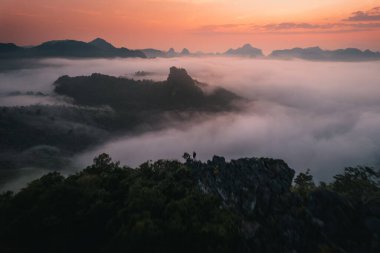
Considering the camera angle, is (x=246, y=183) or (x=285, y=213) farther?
(x=246, y=183)

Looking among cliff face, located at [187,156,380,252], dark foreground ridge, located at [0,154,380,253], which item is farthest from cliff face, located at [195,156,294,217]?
dark foreground ridge, located at [0,154,380,253]

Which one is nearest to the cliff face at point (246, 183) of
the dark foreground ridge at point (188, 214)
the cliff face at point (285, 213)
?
the cliff face at point (285, 213)

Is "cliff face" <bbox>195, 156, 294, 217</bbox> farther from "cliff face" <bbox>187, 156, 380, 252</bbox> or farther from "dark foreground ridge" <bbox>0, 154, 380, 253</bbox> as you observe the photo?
"dark foreground ridge" <bbox>0, 154, 380, 253</bbox>

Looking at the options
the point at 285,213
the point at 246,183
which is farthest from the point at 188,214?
the point at 285,213

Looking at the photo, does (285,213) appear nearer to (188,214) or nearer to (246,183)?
(246,183)

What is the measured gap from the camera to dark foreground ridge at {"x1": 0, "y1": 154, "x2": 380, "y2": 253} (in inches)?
1709

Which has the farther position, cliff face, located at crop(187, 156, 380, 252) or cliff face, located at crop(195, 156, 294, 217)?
cliff face, located at crop(195, 156, 294, 217)

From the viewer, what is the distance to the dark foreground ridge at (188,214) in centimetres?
4341

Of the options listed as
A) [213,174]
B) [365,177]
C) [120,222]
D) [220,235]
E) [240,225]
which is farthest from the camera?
[365,177]

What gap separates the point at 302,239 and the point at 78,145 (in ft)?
557

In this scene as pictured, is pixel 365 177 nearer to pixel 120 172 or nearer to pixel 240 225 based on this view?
pixel 240 225

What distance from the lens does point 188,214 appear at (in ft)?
155

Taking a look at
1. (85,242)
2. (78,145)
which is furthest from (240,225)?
(78,145)

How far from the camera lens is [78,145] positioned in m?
199
